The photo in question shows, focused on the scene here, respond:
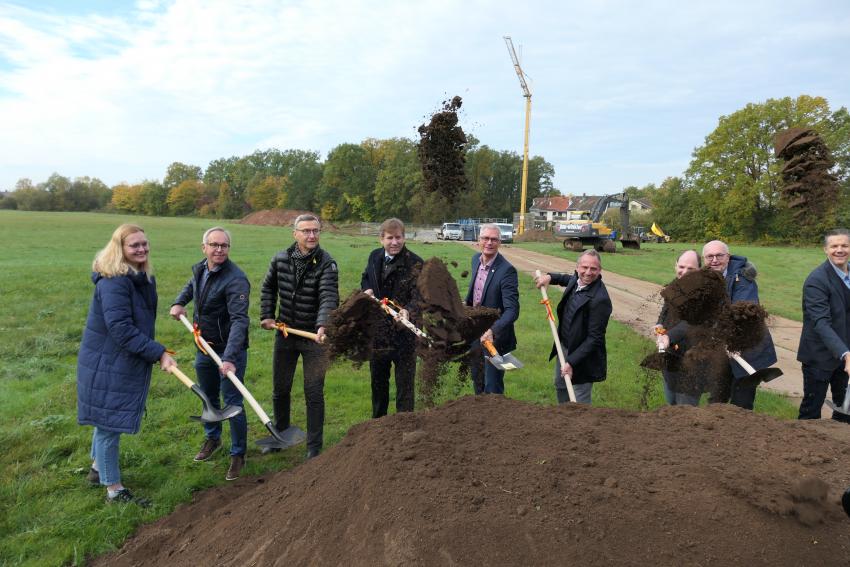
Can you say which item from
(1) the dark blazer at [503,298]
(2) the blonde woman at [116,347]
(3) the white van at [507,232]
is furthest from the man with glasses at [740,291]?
(3) the white van at [507,232]

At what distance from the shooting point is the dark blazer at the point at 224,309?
4.10 metres

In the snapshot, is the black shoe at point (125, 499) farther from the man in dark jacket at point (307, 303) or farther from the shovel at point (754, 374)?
the shovel at point (754, 374)

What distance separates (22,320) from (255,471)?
7.89 meters

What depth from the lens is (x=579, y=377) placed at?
445 centimetres

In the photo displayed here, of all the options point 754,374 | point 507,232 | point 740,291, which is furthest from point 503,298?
point 507,232

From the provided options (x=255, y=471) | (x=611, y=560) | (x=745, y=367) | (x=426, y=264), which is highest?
(x=426, y=264)

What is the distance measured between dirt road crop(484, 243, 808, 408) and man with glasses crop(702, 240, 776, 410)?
408 millimetres

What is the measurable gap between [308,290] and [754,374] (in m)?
3.74

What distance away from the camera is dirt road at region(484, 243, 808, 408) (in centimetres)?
684

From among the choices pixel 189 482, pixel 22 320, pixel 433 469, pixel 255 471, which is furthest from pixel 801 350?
pixel 22 320

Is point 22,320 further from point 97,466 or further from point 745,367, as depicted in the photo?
point 745,367

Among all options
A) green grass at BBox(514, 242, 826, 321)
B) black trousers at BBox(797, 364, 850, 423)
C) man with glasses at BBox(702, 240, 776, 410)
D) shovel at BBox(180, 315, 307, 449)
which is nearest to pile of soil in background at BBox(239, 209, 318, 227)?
green grass at BBox(514, 242, 826, 321)

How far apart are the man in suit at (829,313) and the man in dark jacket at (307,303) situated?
3907 millimetres

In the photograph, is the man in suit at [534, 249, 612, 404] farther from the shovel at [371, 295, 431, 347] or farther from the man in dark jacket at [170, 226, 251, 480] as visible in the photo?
the man in dark jacket at [170, 226, 251, 480]
